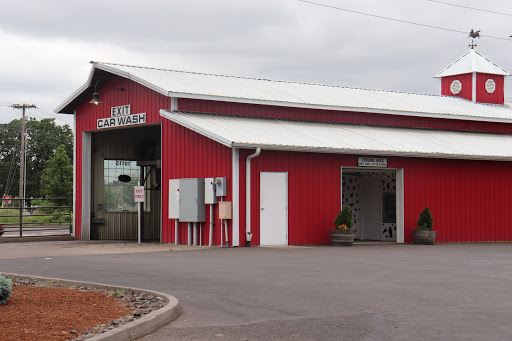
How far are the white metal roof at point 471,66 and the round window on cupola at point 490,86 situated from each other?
54 centimetres

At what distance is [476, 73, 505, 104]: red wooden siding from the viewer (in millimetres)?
36312

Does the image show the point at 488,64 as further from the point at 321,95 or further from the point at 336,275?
the point at 336,275

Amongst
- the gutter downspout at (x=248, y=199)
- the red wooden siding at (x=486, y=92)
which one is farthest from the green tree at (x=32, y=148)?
the gutter downspout at (x=248, y=199)

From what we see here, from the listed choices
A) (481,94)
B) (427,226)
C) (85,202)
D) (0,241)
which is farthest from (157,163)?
(481,94)

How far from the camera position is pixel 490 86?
36.7 meters

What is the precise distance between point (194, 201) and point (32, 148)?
71697 mm

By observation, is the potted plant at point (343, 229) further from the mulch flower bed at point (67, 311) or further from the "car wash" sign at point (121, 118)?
the mulch flower bed at point (67, 311)

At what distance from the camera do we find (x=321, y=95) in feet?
94.0

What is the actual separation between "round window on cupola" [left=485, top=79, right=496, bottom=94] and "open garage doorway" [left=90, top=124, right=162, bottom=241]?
17.5 m

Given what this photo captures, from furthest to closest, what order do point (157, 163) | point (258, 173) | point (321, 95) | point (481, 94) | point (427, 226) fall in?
point (481, 94)
point (321, 95)
point (157, 163)
point (427, 226)
point (258, 173)

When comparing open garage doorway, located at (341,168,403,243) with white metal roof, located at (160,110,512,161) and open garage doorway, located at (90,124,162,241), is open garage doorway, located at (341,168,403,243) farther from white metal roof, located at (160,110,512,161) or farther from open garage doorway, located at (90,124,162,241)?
open garage doorway, located at (90,124,162,241)

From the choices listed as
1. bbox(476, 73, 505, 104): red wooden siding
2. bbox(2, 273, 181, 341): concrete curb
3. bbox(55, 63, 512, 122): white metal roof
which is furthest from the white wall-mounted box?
bbox(476, 73, 505, 104): red wooden siding

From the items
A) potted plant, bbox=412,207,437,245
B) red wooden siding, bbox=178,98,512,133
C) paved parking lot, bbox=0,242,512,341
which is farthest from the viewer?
red wooden siding, bbox=178,98,512,133

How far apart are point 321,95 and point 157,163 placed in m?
6.95
